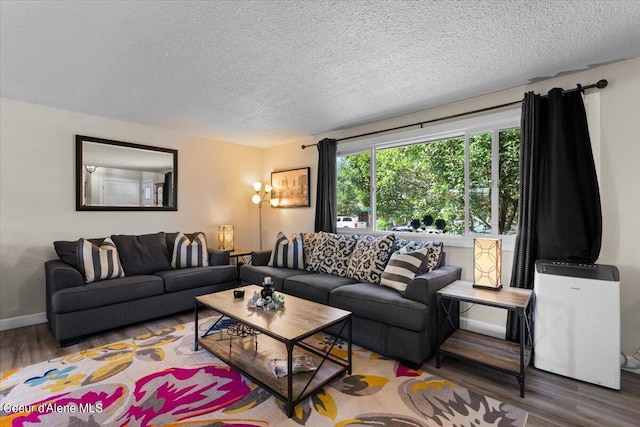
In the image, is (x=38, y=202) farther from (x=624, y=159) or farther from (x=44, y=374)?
(x=624, y=159)

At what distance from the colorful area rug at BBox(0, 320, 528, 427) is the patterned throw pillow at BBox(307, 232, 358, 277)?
1.17 metres

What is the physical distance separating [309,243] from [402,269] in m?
1.49

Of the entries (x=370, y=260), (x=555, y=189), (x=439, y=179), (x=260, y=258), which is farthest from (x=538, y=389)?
(x=260, y=258)

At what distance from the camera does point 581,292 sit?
2.11 metres

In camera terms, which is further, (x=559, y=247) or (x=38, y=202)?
(x=38, y=202)

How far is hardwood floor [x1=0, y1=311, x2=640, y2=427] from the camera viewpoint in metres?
1.81

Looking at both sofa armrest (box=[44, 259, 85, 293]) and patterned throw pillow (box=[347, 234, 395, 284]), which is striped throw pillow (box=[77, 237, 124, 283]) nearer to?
sofa armrest (box=[44, 259, 85, 293])

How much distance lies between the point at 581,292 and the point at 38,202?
5024 millimetres

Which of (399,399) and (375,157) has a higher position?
(375,157)

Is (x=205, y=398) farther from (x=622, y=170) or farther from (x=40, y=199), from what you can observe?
(x=622, y=170)

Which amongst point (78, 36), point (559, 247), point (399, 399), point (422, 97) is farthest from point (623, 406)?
point (78, 36)

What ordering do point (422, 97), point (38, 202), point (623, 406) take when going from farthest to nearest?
1. point (38, 202)
2. point (422, 97)
3. point (623, 406)

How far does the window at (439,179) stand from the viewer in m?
2.96

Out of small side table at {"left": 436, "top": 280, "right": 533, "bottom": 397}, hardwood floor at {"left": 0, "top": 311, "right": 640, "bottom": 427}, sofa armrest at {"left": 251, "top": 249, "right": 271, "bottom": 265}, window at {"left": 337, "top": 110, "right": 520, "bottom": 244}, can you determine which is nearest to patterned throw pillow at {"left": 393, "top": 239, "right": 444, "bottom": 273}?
small side table at {"left": 436, "top": 280, "right": 533, "bottom": 397}
